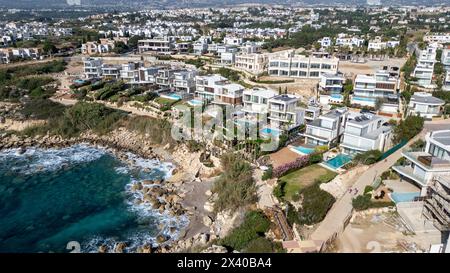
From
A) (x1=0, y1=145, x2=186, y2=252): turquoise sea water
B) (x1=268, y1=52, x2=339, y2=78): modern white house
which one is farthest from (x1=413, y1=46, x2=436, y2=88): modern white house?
(x1=0, y1=145, x2=186, y2=252): turquoise sea water

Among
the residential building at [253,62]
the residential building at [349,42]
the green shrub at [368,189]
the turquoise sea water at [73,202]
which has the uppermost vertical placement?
the residential building at [349,42]

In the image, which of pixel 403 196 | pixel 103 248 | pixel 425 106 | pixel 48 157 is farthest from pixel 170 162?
pixel 425 106

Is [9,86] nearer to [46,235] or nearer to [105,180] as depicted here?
[105,180]

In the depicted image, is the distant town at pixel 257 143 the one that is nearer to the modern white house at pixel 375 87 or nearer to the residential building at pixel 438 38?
the modern white house at pixel 375 87

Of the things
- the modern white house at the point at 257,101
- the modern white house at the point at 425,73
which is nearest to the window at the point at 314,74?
the modern white house at the point at 425,73

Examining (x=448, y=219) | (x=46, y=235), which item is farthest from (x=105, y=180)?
(x=448, y=219)

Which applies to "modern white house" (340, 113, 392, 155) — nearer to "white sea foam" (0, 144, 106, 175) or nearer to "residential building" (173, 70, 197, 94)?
"white sea foam" (0, 144, 106, 175)
